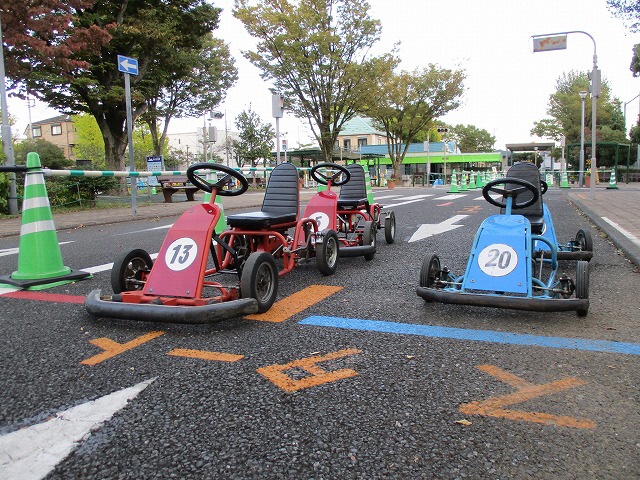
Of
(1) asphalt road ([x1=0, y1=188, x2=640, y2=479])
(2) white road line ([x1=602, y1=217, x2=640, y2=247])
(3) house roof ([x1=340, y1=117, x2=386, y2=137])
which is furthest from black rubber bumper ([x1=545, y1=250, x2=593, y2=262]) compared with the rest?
(3) house roof ([x1=340, y1=117, x2=386, y2=137])

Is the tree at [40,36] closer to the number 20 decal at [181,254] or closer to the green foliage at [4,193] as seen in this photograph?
the green foliage at [4,193]

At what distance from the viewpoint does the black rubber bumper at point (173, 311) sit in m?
3.13

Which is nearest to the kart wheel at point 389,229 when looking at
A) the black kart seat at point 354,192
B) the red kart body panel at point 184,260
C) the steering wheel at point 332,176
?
the black kart seat at point 354,192

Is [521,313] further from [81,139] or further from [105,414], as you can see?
[81,139]

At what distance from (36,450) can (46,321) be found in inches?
76.1

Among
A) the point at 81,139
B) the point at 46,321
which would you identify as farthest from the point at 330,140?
the point at 81,139

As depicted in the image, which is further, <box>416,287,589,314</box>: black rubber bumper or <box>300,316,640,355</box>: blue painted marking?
<box>416,287,589,314</box>: black rubber bumper

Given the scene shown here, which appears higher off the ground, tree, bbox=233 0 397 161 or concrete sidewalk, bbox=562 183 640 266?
tree, bbox=233 0 397 161

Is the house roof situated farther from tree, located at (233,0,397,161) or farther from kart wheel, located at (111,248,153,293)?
kart wheel, located at (111,248,153,293)

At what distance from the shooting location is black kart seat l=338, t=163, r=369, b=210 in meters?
6.61

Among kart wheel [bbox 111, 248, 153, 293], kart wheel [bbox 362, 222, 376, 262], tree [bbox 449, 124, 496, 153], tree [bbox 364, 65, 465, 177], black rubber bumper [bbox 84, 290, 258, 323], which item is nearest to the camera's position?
black rubber bumper [bbox 84, 290, 258, 323]

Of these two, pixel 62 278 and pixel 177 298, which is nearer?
pixel 177 298

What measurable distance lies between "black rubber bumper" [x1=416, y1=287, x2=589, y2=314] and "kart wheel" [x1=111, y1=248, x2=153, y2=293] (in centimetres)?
231

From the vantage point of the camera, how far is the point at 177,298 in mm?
3391
